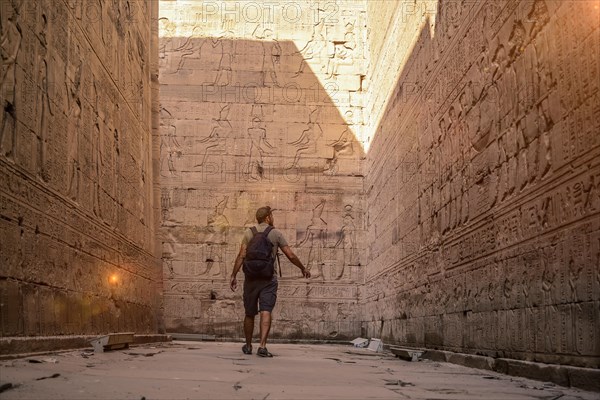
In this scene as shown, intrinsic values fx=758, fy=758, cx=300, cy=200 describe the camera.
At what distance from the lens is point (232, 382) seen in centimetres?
428

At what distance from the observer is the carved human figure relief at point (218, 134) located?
1595 cm

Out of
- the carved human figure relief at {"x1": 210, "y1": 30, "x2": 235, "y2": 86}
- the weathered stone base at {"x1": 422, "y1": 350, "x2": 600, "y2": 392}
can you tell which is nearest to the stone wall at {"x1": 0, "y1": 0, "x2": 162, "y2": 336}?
the weathered stone base at {"x1": 422, "y1": 350, "x2": 600, "y2": 392}

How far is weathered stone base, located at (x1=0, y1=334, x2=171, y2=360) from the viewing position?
183 inches

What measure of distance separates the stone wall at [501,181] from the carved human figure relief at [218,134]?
5.62 meters

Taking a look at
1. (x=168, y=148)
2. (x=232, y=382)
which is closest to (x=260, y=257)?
(x=232, y=382)

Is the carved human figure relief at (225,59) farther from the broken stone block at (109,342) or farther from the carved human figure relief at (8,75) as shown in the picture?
the carved human figure relief at (8,75)

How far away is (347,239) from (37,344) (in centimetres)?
1096

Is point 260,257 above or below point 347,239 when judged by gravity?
below

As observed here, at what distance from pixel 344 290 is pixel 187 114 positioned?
16.2ft

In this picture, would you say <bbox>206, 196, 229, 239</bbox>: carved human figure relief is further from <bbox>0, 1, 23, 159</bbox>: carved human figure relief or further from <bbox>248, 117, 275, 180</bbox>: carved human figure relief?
<bbox>0, 1, 23, 159</bbox>: carved human figure relief

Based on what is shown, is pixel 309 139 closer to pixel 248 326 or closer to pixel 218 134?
pixel 218 134

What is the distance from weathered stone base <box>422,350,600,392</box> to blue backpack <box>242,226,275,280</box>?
1.93 metres

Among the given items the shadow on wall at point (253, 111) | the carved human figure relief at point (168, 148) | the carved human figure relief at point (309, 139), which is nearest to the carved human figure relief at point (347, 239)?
the shadow on wall at point (253, 111)

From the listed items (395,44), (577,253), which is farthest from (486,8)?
(395,44)
